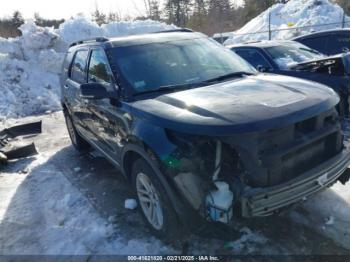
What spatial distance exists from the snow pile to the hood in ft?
55.4

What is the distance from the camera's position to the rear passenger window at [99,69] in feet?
12.6

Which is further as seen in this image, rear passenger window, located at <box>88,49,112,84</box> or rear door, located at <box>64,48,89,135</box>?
rear door, located at <box>64,48,89,135</box>

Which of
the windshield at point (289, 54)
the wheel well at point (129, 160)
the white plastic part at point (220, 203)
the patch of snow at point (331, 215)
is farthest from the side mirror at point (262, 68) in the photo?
the white plastic part at point (220, 203)

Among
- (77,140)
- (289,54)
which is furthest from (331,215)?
(77,140)

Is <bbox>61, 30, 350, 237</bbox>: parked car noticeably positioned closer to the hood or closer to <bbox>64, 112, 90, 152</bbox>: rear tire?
the hood

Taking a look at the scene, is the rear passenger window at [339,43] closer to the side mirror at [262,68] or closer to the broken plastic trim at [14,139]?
the side mirror at [262,68]

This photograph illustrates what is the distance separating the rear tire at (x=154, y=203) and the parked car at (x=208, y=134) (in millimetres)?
12

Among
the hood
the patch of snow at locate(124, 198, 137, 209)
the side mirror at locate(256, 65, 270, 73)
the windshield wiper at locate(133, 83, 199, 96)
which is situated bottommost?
the patch of snow at locate(124, 198, 137, 209)

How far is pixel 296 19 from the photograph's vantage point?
21859 millimetres

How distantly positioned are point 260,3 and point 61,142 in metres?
31.1

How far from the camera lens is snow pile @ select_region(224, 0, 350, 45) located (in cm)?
1934

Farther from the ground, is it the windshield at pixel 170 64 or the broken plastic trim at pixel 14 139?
the windshield at pixel 170 64

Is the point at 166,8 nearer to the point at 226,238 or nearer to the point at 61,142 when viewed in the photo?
the point at 61,142

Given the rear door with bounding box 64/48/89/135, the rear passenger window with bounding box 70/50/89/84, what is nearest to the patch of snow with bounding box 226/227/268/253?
the rear door with bounding box 64/48/89/135
